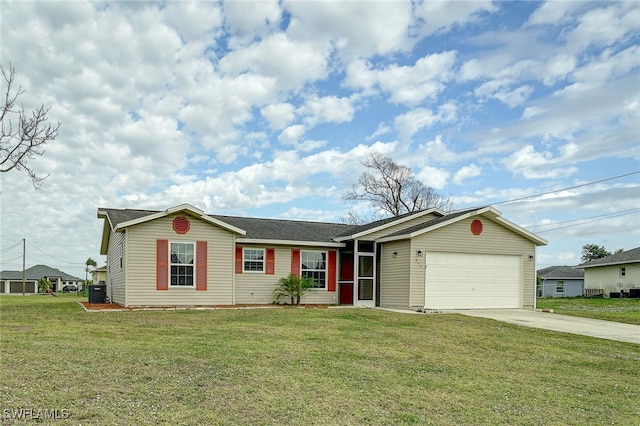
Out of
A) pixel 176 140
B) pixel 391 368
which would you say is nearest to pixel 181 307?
pixel 176 140

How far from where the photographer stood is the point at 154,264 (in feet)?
55.8

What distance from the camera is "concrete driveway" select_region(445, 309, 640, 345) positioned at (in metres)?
12.5

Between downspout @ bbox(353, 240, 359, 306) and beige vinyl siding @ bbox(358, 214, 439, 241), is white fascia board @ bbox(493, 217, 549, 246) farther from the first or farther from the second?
downspout @ bbox(353, 240, 359, 306)

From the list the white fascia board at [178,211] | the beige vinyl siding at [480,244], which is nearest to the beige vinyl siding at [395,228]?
the beige vinyl siding at [480,244]

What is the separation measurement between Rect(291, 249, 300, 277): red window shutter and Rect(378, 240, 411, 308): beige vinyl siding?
3.19 metres

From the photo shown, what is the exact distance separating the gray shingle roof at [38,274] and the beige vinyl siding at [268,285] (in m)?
57.3

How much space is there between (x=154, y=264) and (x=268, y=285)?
4.48 m

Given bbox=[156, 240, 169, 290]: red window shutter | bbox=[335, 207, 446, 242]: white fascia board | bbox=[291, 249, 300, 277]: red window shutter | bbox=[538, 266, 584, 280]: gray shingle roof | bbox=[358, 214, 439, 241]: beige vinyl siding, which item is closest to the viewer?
bbox=[156, 240, 169, 290]: red window shutter

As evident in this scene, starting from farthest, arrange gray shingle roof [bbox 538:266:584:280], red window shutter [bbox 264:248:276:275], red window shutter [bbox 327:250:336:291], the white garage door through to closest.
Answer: gray shingle roof [bbox 538:266:584:280] → red window shutter [bbox 327:250:336:291] → red window shutter [bbox 264:248:276:275] → the white garage door

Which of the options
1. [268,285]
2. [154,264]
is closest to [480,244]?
[268,285]

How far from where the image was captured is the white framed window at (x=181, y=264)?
17.3 m

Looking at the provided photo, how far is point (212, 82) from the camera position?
16.2m

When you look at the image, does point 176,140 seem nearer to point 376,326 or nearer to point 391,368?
point 376,326

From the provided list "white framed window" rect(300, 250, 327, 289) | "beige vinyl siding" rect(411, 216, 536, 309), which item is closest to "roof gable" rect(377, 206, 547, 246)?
"beige vinyl siding" rect(411, 216, 536, 309)
